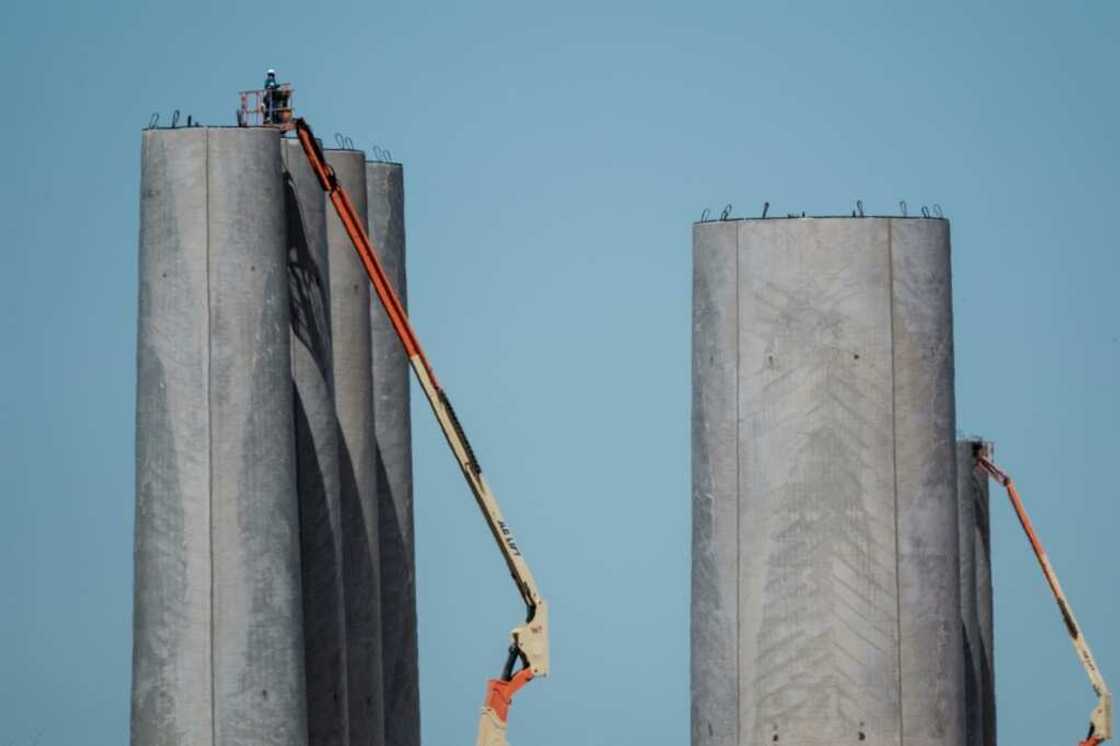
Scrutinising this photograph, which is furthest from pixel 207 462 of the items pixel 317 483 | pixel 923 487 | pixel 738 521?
pixel 923 487

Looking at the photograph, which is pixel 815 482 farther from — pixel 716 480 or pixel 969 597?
pixel 969 597

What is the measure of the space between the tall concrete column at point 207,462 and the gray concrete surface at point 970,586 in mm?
12060

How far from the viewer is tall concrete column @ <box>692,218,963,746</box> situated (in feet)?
140

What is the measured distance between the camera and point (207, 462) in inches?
1624

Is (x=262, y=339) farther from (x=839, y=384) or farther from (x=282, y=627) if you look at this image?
(x=839, y=384)

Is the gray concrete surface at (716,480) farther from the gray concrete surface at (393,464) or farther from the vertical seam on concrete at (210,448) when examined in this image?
the gray concrete surface at (393,464)

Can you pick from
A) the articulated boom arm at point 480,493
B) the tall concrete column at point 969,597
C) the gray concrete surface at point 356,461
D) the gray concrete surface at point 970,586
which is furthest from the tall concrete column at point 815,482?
the gray concrete surface at point 356,461

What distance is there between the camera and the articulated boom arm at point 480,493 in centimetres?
4491

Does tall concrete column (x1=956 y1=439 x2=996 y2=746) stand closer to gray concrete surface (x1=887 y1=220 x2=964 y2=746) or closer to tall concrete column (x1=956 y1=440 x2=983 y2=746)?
tall concrete column (x1=956 y1=440 x2=983 y2=746)

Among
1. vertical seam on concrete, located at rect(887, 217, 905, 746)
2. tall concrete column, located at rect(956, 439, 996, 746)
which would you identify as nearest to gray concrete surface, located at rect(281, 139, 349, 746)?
vertical seam on concrete, located at rect(887, 217, 905, 746)

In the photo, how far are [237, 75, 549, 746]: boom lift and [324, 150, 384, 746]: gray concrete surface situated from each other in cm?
467

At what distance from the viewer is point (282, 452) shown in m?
41.8

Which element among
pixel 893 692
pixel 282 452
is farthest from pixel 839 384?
pixel 282 452

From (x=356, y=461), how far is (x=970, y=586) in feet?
30.6
